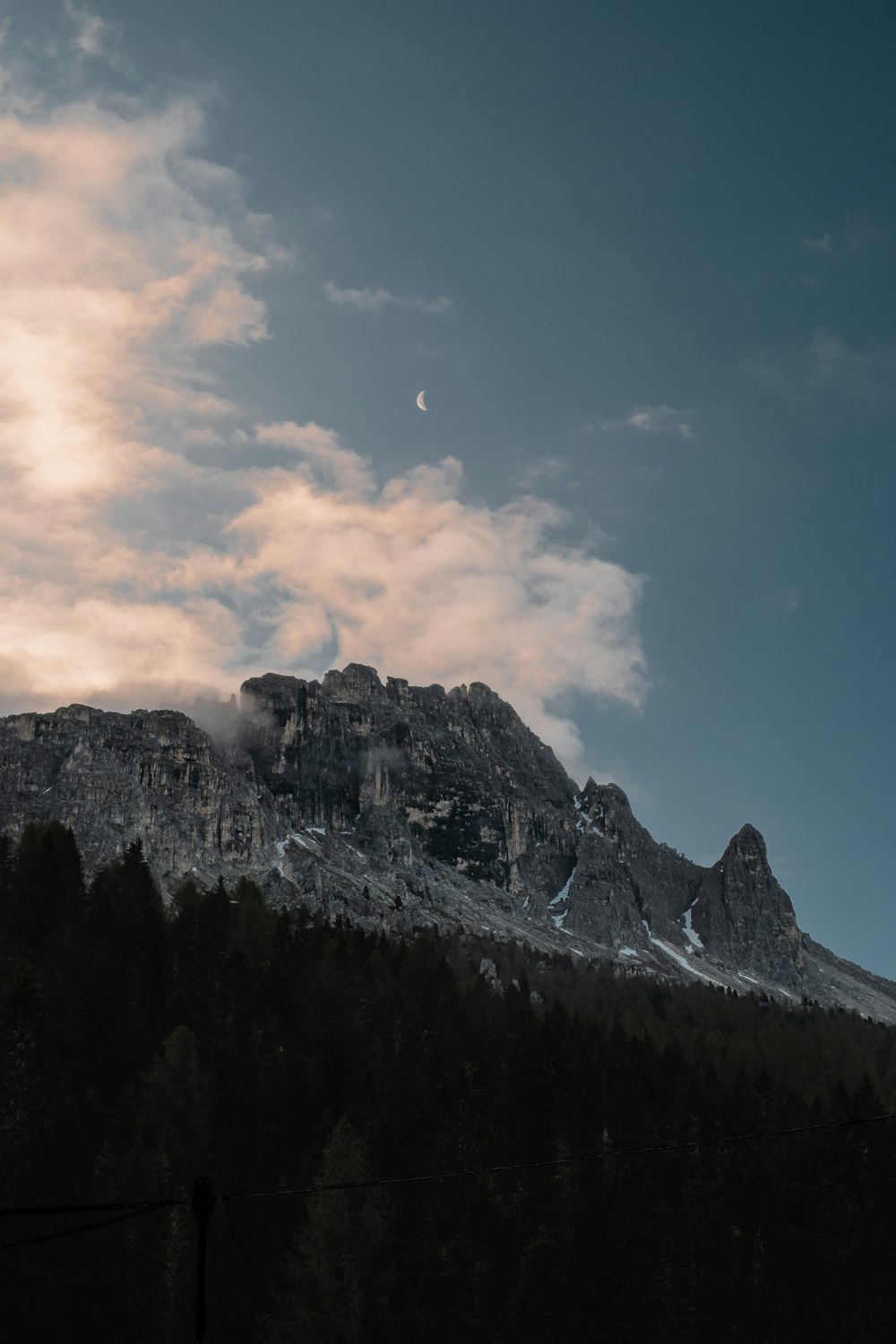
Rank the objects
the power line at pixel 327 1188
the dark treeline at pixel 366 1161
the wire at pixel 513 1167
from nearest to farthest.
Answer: the power line at pixel 327 1188, the wire at pixel 513 1167, the dark treeline at pixel 366 1161

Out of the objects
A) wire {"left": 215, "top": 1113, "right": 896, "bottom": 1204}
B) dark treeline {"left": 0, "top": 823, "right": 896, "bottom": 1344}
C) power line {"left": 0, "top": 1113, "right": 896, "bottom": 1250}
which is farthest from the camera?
dark treeline {"left": 0, "top": 823, "right": 896, "bottom": 1344}

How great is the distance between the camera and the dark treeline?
215 feet

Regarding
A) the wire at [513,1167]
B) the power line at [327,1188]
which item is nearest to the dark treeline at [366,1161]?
the wire at [513,1167]

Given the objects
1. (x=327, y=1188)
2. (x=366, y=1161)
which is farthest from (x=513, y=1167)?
(x=366, y=1161)

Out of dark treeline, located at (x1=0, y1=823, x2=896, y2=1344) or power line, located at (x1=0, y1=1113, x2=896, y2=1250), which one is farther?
dark treeline, located at (x1=0, y1=823, x2=896, y2=1344)

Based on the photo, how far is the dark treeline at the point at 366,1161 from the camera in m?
65.5

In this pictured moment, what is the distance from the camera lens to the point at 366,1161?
7344 centimetres

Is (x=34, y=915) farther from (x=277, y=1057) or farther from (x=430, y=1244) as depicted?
(x=430, y=1244)

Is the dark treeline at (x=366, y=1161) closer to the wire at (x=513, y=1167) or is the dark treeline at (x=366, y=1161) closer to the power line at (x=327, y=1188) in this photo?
the wire at (x=513, y=1167)

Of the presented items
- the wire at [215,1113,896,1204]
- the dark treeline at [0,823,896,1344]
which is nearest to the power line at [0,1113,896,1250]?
the wire at [215,1113,896,1204]

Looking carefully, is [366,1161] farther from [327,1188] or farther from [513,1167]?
[327,1188]

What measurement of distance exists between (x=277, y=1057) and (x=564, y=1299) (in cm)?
2717

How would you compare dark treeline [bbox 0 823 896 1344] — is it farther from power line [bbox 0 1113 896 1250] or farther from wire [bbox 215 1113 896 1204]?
power line [bbox 0 1113 896 1250]

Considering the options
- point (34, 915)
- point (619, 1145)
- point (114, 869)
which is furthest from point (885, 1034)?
point (34, 915)
